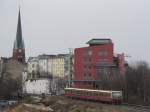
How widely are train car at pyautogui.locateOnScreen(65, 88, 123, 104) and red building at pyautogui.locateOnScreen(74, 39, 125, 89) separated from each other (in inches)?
1050

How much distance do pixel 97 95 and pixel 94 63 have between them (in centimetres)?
4310

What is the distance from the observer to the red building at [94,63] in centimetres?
11125

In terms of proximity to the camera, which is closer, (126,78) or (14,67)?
(126,78)

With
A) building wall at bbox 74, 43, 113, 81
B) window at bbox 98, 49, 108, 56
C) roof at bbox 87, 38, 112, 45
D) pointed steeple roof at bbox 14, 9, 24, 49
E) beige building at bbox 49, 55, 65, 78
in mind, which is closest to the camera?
window at bbox 98, 49, 108, 56

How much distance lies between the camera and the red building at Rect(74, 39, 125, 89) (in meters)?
111

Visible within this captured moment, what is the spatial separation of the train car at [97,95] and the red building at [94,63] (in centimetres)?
2668

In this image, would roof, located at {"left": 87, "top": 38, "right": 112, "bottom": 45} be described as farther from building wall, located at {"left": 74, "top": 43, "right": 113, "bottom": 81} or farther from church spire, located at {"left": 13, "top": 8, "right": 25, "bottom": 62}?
church spire, located at {"left": 13, "top": 8, "right": 25, "bottom": 62}

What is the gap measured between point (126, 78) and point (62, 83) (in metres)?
67.0

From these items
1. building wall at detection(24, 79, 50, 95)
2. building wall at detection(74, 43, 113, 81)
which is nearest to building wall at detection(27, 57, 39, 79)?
building wall at detection(24, 79, 50, 95)

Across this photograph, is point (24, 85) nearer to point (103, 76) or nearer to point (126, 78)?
point (103, 76)

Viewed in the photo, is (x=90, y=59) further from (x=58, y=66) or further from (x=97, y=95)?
(x=58, y=66)

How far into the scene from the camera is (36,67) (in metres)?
193

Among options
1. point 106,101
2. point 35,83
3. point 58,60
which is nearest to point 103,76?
point 106,101

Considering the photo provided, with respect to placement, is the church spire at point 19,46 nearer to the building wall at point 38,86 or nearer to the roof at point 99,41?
the building wall at point 38,86
